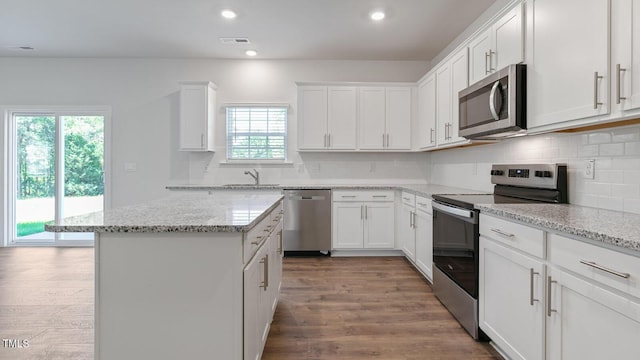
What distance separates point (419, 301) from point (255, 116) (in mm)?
3372

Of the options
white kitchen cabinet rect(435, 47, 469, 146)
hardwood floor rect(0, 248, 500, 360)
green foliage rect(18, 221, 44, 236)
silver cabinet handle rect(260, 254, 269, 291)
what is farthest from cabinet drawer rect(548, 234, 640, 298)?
green foliage rect(18, 221, 44, 236)

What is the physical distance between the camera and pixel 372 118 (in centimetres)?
467

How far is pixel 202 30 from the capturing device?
3.93m

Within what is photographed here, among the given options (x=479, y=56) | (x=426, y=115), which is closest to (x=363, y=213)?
(x=426, y=115)

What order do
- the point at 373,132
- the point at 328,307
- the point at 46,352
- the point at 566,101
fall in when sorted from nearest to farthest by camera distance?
1. the point at 566,101
2. the point at 46,352
3. the point at 328,307
4. the point at 373,132

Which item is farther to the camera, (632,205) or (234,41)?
(234,41)

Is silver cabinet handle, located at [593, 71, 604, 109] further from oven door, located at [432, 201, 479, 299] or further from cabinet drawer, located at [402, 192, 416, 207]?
cabinet drawer, located at [402, 192, 416, 207]

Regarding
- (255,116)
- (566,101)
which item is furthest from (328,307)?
(255,116)

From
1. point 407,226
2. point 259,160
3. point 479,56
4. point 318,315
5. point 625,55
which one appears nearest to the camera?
point 625,55

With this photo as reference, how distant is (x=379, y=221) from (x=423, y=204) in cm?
104

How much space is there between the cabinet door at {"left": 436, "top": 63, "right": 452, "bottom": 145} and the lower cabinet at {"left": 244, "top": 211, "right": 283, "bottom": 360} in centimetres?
224

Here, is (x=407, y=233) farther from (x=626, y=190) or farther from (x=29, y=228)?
(x=29, y=228)

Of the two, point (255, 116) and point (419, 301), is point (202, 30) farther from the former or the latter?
point (419, 301)

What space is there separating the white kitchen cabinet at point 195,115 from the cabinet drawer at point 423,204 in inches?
115
